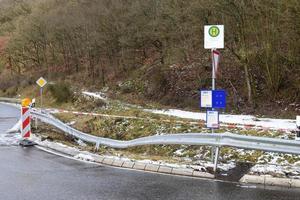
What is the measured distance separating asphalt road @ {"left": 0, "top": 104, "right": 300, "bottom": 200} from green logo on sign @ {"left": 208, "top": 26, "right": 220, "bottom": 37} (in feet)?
10.9

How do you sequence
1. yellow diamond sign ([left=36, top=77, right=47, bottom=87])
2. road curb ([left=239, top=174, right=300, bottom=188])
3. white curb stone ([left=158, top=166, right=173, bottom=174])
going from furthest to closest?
yellow diamond sign ([left=36, top=77, right=47, bottom=87]), white curb stone ([left=158, top=166, right=173, bottom=174]), road curb ([left=239, top=174, right=300, bottom=188])

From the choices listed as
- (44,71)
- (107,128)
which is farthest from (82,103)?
(44,71)

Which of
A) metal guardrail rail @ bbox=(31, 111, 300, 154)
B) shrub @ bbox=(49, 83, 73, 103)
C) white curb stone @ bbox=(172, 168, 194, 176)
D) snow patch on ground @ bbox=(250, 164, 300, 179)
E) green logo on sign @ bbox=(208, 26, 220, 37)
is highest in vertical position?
green logo on sign @ bbox=(208, 26, 220, 37)

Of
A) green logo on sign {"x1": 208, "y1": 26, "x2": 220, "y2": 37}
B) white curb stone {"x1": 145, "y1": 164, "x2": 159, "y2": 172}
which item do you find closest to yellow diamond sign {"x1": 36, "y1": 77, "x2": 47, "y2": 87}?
white curb stone {"x1": 145, "y1": 164, "x2": 159, "y2": 172}

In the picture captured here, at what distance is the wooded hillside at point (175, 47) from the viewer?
75.4 ft

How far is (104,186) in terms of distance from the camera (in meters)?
9.01

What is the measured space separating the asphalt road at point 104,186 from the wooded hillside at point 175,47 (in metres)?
13.4

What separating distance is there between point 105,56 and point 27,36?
62.4ft

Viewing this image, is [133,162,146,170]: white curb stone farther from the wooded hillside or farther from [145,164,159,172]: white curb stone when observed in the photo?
the wooded hillside

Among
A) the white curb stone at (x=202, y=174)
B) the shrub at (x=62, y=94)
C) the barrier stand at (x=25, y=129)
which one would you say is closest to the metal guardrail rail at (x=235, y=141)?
the white curb stone at (x=202, y=174)

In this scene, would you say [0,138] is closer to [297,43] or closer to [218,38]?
[218,38]

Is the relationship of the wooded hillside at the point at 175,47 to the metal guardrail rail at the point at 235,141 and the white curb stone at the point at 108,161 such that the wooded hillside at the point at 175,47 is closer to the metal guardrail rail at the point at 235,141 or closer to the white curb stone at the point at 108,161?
the metal guardrail rail at the point at 235,141

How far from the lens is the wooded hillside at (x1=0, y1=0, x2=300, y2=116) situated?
23.0 meters

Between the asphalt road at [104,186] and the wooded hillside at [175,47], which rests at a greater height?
the wooded hillside at [175,47]
